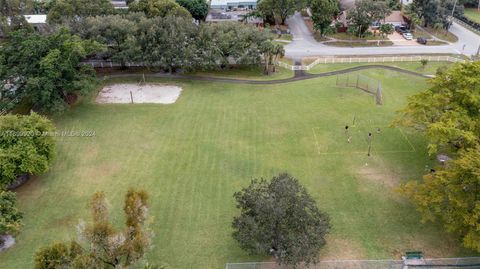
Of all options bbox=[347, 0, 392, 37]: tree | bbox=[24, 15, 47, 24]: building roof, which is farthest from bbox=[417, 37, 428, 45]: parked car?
bbox=[24, 15, 47, 24]: building roof

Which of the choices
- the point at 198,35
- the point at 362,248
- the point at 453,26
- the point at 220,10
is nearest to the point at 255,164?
the point at 362,248

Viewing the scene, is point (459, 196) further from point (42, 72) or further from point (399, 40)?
point (399, 40)

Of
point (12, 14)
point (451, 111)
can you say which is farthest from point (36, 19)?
point (451, 111)

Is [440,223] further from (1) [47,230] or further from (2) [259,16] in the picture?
(2) [259,16]

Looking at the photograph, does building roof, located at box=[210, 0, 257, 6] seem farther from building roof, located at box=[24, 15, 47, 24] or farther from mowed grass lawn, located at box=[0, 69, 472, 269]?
mowed grass lawn, located at box=[0, 69, 472, 269]

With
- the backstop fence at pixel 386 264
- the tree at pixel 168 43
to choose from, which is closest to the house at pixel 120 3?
the tree at pixel 168 43
